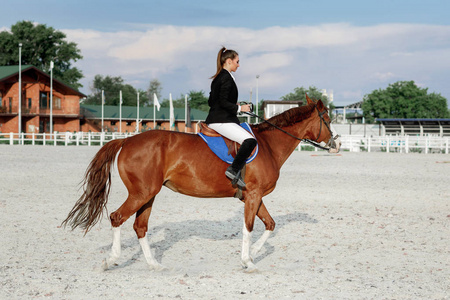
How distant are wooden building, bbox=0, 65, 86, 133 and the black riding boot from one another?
2152 inches

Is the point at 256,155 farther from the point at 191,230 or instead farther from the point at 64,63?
the point at 64,63

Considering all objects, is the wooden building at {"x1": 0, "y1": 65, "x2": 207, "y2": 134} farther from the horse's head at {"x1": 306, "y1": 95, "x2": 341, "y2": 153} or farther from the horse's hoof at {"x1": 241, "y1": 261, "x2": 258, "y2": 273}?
the horse's hoof at {"x1": 241, "y1": 261, "x2": 258, "y2": 273}

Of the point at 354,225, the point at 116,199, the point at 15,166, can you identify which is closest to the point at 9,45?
the point at 15,166

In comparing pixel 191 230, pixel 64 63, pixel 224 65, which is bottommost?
pixel 191 230

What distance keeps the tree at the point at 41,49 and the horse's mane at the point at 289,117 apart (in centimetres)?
7444

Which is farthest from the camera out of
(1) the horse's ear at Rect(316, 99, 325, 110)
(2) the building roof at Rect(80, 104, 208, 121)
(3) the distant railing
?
(2) the building roof at Rect(80, 104, 208, 121)

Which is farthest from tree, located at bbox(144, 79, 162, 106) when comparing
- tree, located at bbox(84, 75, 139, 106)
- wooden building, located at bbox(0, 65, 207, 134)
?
wooden building, located at bbox(0, 65, 207, 134)

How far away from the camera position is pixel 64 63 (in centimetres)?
8212

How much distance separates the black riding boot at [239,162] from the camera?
240 inches

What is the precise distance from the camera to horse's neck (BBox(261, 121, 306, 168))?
6.77 m

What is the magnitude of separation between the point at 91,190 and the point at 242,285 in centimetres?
244

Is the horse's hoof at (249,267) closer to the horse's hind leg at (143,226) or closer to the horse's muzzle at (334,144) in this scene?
the horse's hind leg at (143,226)

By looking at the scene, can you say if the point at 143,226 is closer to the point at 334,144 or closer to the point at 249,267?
the point at 249,267

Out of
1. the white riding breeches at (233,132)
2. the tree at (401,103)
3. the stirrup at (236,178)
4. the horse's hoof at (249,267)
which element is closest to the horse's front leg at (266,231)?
the horse's hoof at (249,267)
